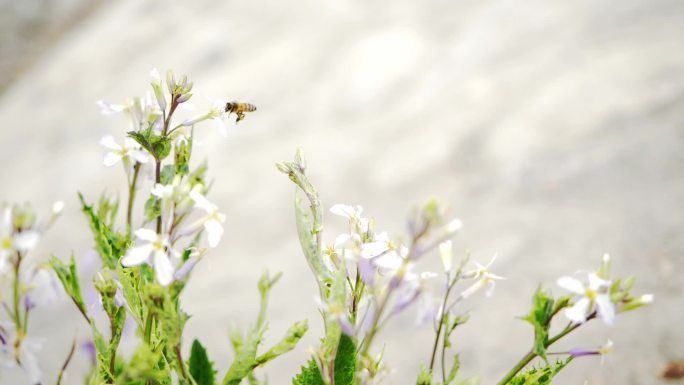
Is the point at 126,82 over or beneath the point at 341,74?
over

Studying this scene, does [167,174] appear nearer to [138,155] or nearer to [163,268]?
[138,155]

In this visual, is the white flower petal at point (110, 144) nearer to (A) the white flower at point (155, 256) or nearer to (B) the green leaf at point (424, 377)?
(A) the white flower at point (155, 256)

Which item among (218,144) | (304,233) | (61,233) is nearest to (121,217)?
(61,233)

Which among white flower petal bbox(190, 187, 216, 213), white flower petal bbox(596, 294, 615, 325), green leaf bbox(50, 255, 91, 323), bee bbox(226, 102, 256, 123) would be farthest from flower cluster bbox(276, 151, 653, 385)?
bee bbox(226, 102, 256, 123)

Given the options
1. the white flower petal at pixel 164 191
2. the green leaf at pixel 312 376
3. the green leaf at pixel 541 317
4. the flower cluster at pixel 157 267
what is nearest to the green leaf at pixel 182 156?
the flower cluster at pixel 157 267

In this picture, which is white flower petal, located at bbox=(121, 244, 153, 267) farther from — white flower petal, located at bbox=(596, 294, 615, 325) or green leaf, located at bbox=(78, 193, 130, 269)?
white flower petal, located at bbox=(596, 294, 615, 325)

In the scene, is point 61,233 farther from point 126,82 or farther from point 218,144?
point 126,82
